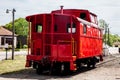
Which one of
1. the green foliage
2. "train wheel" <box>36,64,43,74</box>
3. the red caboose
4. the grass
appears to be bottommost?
the grass

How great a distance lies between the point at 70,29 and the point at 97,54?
619 cm

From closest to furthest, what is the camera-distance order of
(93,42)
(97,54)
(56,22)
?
1. (56,22)
2. (93,42)
3. (97,54)

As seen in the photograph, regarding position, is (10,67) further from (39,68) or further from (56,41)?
(56,41)

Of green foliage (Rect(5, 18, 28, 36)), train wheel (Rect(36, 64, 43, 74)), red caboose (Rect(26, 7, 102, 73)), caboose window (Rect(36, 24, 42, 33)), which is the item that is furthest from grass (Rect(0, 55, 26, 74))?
green foliage (Rect(5, 18, 28, 36))

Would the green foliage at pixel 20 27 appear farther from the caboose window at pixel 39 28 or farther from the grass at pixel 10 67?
the caboose window at pixel 39 28

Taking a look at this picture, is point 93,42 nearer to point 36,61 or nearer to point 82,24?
point 82,24

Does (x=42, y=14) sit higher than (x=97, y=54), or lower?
higher

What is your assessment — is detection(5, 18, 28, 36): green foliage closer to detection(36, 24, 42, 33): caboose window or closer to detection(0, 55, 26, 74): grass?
detection(0, 55, 26, 74): grass

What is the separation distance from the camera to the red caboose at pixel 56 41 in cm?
1886

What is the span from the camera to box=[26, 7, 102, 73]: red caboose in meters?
18.9

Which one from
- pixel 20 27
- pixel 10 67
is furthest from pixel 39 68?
pixel 20 27

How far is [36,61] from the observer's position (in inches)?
758

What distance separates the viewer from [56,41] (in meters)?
19.7

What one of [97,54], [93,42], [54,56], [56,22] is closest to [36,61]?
[54,56]
